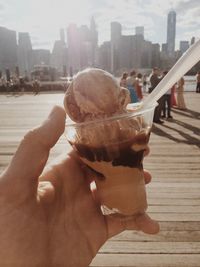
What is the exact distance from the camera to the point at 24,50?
4087 inches

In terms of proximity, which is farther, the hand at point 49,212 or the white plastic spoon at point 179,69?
the hand at point 49,212

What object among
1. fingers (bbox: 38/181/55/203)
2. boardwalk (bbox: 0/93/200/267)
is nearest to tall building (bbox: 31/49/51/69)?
boardwalk (bbox: 0/93/200/267)

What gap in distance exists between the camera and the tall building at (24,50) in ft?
319

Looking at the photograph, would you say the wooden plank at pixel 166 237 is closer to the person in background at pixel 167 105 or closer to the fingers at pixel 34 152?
the fingers at pixel 34 152

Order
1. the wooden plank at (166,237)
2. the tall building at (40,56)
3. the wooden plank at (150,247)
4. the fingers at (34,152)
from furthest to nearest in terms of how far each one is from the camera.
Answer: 1. the tall building at (40,56)
2. the wooden plank at (166,237)
3. the wooden plank at (150,247)
4. the fingers at (34,152)

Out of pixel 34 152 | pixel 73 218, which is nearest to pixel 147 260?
pixel 73 218

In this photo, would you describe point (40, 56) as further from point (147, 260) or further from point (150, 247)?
point (147, 260)

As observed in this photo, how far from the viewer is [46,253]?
3.86 feet

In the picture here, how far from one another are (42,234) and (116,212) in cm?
32

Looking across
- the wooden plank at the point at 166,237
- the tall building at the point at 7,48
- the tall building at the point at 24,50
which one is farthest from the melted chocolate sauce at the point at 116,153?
the tall building at the point at 7,48

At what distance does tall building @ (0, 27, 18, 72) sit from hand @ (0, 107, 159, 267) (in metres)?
108

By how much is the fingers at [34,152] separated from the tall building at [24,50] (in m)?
97.5

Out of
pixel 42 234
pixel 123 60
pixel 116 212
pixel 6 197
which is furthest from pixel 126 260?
pixel 123 60

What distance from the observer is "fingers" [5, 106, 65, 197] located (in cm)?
107
